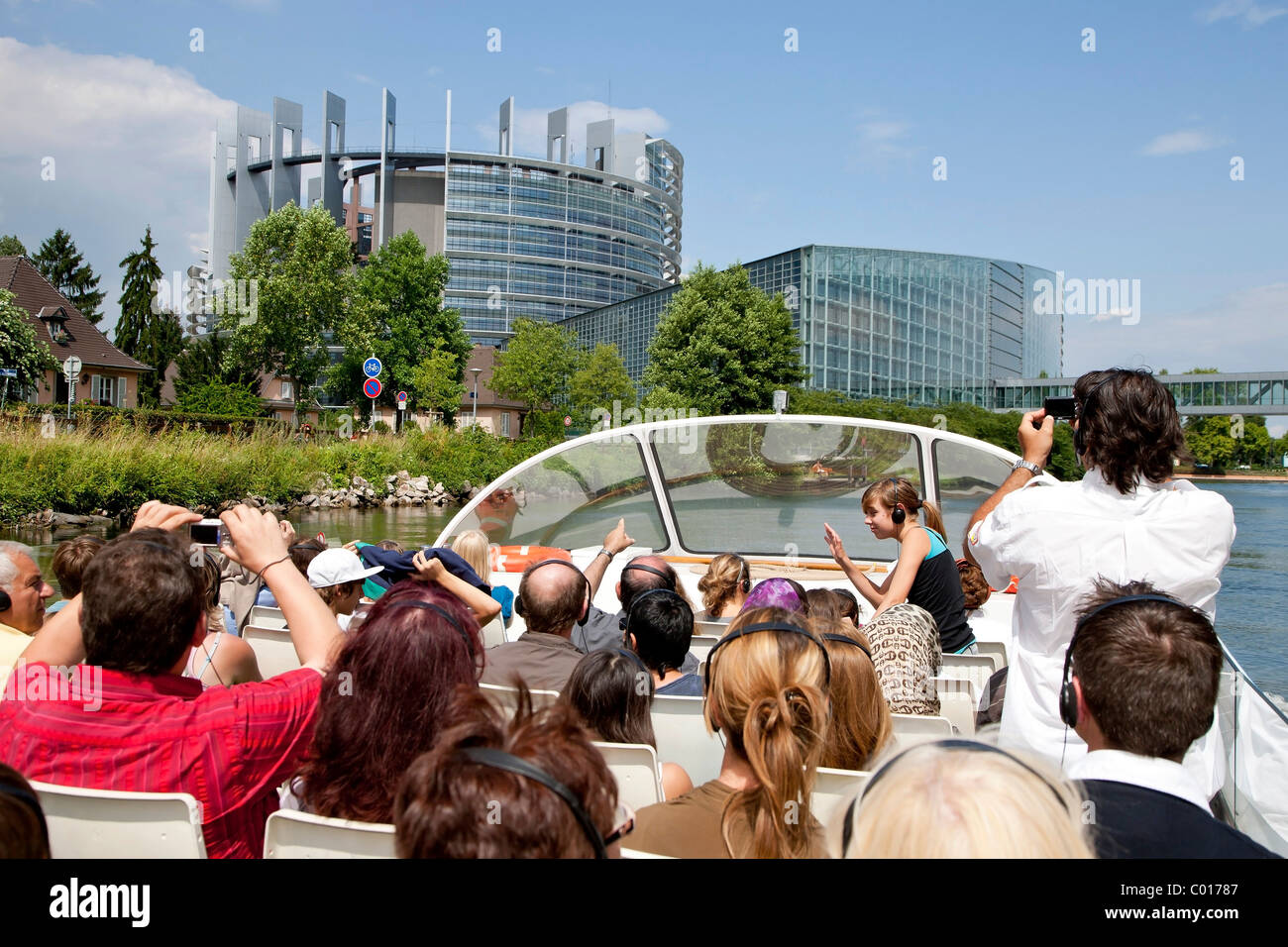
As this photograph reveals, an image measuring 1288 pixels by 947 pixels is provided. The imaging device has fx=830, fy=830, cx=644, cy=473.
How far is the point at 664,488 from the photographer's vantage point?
335 inches

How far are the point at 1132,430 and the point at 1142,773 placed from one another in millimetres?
1275

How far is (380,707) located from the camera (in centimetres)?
205

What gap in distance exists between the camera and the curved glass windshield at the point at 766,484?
828 centimetres

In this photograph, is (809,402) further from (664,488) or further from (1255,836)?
(1255,836)

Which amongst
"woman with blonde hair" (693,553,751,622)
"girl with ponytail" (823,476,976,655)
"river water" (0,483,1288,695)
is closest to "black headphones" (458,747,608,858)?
"girl with ponytail" (823,476,976,655)

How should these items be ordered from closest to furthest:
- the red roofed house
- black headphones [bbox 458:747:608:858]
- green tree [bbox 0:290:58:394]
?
1. black headphones [bbox 458:747:608:858]
2. green tree [bbox 0:290:58:394]
3. the red roofed house

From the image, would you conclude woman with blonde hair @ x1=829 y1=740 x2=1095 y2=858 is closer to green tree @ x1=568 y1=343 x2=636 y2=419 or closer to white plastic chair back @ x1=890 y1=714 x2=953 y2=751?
white plastic chair back @ x1=890 y1=714 x2=953 y2=751

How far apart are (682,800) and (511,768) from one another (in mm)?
1029

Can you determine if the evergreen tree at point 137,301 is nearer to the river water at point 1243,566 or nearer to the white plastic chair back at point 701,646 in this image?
the river water at point 1243,566

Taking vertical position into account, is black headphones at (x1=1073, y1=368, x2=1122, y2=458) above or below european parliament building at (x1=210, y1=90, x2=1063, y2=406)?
below

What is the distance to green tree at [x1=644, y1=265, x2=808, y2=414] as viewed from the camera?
42.0 metres

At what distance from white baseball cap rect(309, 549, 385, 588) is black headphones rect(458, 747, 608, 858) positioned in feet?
9.97

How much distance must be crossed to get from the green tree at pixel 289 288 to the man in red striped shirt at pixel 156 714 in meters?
56.2

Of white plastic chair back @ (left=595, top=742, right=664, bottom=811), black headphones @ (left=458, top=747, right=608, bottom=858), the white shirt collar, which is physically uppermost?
black headphones @ (left=458, top=747, right=608, bottom=858)
